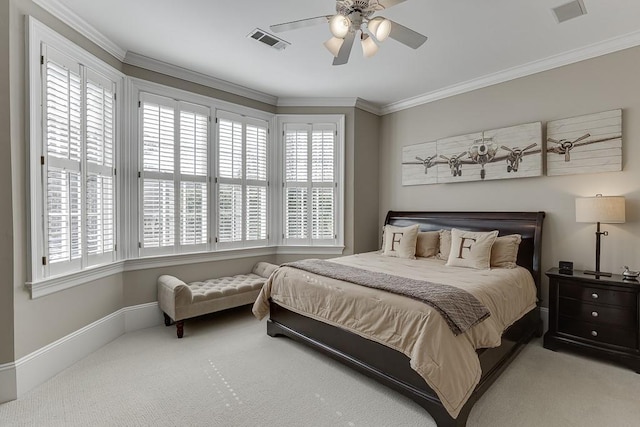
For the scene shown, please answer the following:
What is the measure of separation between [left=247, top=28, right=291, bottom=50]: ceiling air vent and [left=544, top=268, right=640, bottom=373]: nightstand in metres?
3.66

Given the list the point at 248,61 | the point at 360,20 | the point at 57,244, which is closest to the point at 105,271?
the point at 57,244

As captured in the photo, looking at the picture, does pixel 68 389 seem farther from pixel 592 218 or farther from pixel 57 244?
pixel 592 218

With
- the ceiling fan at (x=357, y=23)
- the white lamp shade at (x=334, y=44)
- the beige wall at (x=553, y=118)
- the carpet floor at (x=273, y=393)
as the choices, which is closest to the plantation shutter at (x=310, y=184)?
the beige wall at (x=553, y=118)

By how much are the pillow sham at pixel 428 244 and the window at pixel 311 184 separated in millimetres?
1261

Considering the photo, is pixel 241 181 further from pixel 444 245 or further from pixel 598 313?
pixel 598 313

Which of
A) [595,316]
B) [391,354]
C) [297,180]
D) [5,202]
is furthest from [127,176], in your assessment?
[595,316]

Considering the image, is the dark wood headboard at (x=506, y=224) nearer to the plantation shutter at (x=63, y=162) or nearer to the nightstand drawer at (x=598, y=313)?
the nightstand drawer at (x=598, y=313)

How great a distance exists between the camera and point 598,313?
2.88 m

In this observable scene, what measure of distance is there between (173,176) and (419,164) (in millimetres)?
3490

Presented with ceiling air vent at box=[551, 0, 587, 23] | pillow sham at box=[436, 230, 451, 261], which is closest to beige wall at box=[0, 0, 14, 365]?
pillow sham at box=[436, 230, 451, 261]

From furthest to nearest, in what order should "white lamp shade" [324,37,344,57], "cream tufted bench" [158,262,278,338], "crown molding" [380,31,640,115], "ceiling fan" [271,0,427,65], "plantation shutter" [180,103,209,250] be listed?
"plantation shutter" [180,103,209,250]
"cream tufted bench" [158,262,278,338]
"crown molding" [380,31,640,115]
"white lamp shade" [324,37,344,57]
"ceiling fan" [271,0,427,65]

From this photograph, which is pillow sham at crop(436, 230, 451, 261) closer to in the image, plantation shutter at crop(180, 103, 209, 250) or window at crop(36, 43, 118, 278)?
plantation shutter at crop(180, 103, 209, 250)

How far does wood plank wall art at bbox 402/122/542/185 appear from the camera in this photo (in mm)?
3674

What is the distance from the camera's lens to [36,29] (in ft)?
8.14
